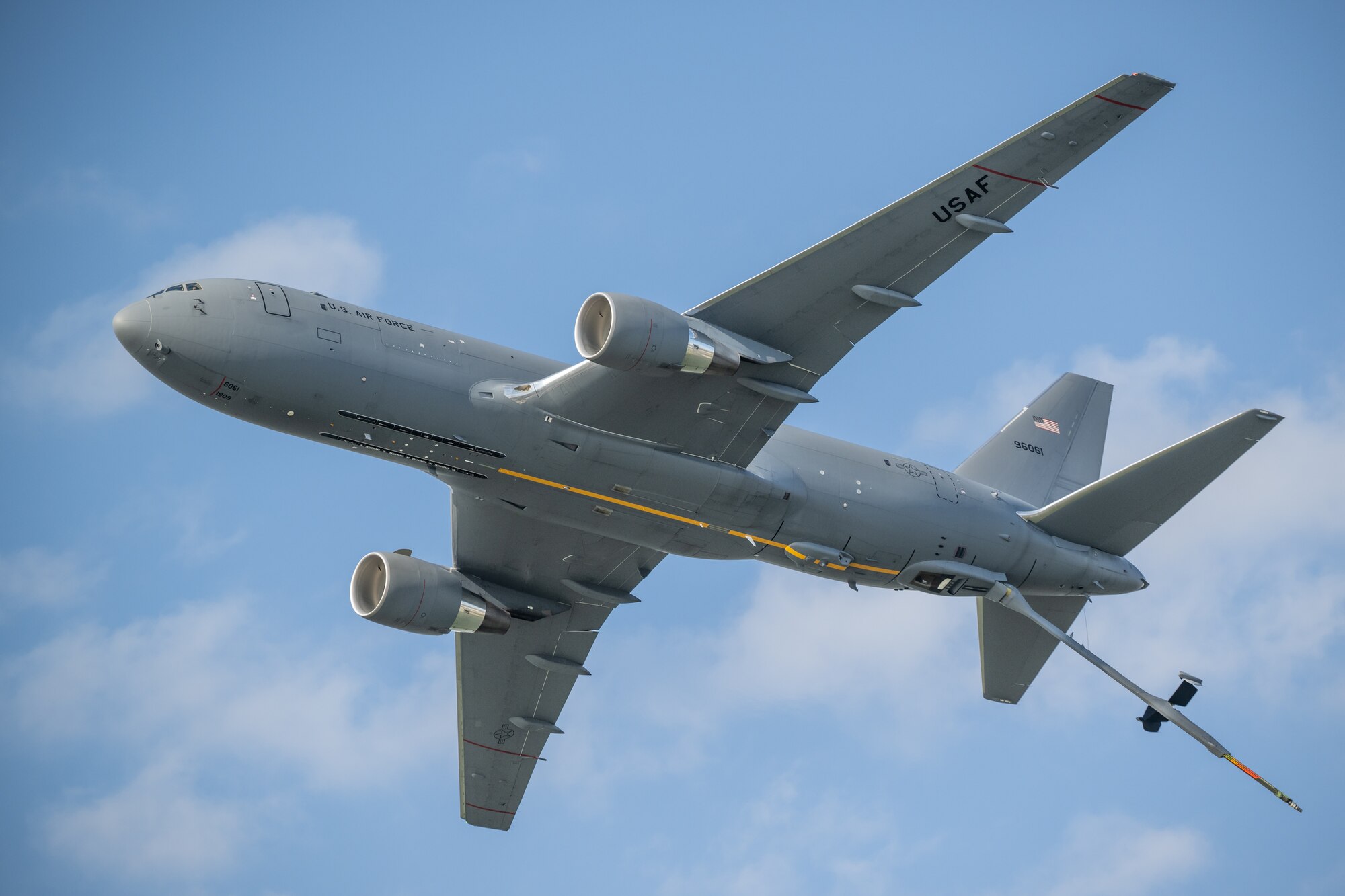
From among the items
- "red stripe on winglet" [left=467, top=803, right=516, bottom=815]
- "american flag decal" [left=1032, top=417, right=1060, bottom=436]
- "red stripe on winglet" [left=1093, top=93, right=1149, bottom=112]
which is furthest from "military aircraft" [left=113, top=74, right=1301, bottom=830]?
"red stripe on winglet" [left=467, top=803, right=516, bottom=815]

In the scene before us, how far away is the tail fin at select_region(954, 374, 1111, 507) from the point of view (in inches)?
1572

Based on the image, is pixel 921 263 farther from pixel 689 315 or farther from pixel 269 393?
pixel 269 393

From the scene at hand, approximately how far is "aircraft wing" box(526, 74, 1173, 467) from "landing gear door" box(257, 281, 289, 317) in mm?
5177

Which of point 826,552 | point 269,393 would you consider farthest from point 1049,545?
point 269,393

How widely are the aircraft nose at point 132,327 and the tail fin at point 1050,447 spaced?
21.0m

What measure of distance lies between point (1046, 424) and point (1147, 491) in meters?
5.08

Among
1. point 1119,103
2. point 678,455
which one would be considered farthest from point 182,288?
point 1119,103

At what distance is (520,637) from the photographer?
1555 inches

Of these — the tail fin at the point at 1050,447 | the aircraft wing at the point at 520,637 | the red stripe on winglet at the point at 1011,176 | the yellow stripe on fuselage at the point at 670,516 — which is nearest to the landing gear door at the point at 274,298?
the yellow stripe on fuselage at the point at 670,516

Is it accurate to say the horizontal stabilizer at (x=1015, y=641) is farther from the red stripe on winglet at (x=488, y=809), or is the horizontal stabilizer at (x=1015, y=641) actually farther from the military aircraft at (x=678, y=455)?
the red stripe on winglet at (x=488, y=809)

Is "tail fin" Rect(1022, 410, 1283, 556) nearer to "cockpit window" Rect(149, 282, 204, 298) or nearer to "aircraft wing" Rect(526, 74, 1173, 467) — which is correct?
"aircraft wing" Rect(526, 74, 1173, 467)

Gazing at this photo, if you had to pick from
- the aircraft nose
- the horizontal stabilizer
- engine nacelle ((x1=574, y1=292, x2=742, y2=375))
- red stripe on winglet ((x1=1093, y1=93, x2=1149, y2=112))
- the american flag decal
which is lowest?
the horizontal stabilizer

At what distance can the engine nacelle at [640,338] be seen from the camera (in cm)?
2881

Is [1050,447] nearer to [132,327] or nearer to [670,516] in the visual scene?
[670,516]
